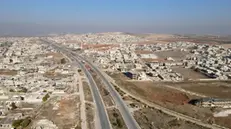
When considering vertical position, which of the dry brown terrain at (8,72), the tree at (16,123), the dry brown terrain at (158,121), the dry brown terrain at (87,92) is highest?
the dry brown terrain at (8,72)

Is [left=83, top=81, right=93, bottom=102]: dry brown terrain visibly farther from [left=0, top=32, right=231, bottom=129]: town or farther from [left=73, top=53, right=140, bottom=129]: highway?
[left=73, top=53, right=140, bottom=129]: highway

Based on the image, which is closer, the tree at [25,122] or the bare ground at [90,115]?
the tree at [25,122]

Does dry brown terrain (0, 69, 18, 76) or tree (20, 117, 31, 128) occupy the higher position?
dry brown terrain (0, 69, 18, 76)

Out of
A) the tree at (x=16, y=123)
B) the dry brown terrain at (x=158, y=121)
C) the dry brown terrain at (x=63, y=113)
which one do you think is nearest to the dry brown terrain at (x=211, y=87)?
the dry brown terrain at (x=158, y=121)

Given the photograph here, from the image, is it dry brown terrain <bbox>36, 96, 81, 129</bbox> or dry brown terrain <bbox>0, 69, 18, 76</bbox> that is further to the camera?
dry brown terrain <bbox>0, 69, 18, 76</bbox>

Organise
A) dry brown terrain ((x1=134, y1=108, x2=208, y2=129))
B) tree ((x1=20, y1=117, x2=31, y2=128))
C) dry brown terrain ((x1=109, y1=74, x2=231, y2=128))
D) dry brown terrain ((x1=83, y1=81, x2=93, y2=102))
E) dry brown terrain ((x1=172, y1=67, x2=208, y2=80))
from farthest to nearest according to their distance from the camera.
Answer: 1. dry brown terrain ((x1=172, y1=67, x2=208, y2=80))
2. dry brown terrain ((x1=83, y1=81, x2=93, y2=102))
3. dry brown terrain ((x1=109, y1=74, x2=231, y2=128))
4. dry brown terrain ((x1=134, y1=108, x2=208, y2=129))
5. tree ((x1=20, y1=117, x2=31, y2=128))

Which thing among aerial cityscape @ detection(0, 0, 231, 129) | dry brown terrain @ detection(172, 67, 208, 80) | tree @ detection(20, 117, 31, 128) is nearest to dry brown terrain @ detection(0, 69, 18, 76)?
aerial cityscape @ detection(0, 0, 231, 129)

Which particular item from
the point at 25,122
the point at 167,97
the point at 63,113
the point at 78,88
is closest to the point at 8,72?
the point at 78,88

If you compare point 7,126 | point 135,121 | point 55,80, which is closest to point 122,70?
point 55,80

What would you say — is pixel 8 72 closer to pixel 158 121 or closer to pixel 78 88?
pixel 78 88

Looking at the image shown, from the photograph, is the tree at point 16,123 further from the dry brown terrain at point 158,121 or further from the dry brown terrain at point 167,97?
the dry brown terrain at point 167,97

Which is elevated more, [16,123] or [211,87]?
[16,123]

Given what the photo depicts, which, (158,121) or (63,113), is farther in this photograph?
(63,113)
